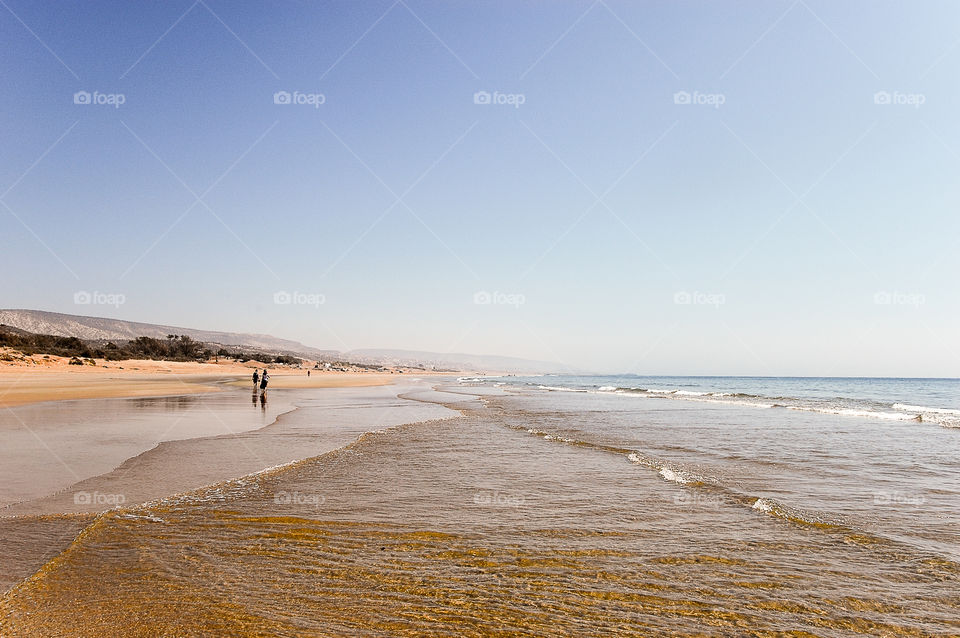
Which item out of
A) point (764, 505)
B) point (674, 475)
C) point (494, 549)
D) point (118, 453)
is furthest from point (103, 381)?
point (764, 505)

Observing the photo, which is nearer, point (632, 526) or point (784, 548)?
point (784, 548)

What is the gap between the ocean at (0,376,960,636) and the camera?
15.5 feet

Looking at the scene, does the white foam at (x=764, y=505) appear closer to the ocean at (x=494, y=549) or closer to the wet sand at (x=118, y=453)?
the ocean at (x=494, y=549)

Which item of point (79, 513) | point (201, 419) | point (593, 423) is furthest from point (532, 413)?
point (79, 513)

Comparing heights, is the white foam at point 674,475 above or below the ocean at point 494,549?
below

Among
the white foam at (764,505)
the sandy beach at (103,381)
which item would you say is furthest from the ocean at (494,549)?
the sandy beach at (103,381)

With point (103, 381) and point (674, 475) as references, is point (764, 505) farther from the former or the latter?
point (103, 381)

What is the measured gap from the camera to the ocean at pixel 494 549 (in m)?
4.71

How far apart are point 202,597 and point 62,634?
1041 mm

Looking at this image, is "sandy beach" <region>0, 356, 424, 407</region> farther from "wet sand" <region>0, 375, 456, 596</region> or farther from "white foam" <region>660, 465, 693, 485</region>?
"white foam" <region>660, 465, 693, 485</region>

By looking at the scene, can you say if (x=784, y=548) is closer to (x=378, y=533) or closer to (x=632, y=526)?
(x=632, y=526)

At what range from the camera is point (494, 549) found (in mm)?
6523

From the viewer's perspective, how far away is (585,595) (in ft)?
17.2

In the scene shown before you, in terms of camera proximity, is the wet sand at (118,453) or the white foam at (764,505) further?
the white foam at (764,505)
